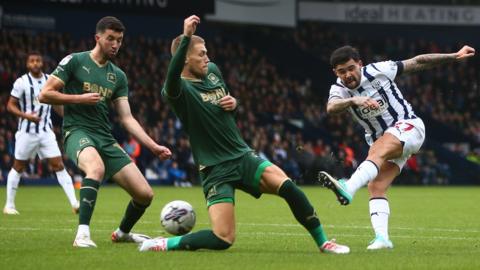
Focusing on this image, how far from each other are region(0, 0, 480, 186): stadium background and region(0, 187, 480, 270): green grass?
36.8 feet

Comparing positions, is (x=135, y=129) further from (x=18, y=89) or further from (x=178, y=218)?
(x=18, y=89)

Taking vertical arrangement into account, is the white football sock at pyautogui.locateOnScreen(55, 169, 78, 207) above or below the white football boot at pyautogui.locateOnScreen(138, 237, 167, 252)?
below

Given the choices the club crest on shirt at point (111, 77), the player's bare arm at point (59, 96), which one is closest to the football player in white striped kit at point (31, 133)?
the club crest on shirt at point (111, 77)

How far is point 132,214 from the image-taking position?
34.2ft

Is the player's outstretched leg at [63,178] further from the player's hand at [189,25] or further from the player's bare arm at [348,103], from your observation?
the player's hand at [189,25]

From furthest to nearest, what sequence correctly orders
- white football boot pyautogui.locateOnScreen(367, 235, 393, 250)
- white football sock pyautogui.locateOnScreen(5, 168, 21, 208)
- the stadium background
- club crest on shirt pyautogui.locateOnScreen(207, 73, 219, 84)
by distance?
the stadium background
white football sock pyautogui.locateOnScreen(5, 168, 21, 208)
white football boot pyautogui.locateOnScreen(367, 235, 393, 250)
club crest on shirt pyautogui.locateOnScreen(207, 73, 219, 84)

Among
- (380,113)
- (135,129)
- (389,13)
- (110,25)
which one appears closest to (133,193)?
(135,129)

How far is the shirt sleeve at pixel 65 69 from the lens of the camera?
33.0 feet

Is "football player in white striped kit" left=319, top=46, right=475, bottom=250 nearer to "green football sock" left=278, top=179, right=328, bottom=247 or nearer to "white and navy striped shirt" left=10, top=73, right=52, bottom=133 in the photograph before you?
"green football sock" left=278, top=179, right=328, bottom=247

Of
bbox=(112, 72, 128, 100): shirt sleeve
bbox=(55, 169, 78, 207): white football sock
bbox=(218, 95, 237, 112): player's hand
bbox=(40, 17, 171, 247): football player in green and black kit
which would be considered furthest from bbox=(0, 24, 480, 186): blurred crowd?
bbox=(218, 95, 237, 112): player's hand

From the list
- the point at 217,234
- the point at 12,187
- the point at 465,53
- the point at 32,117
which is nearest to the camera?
the point at 217,234

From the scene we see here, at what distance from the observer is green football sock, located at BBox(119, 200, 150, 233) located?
34.0 feet

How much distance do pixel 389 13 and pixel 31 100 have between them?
29828mm

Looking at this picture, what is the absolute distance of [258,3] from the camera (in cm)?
3922
